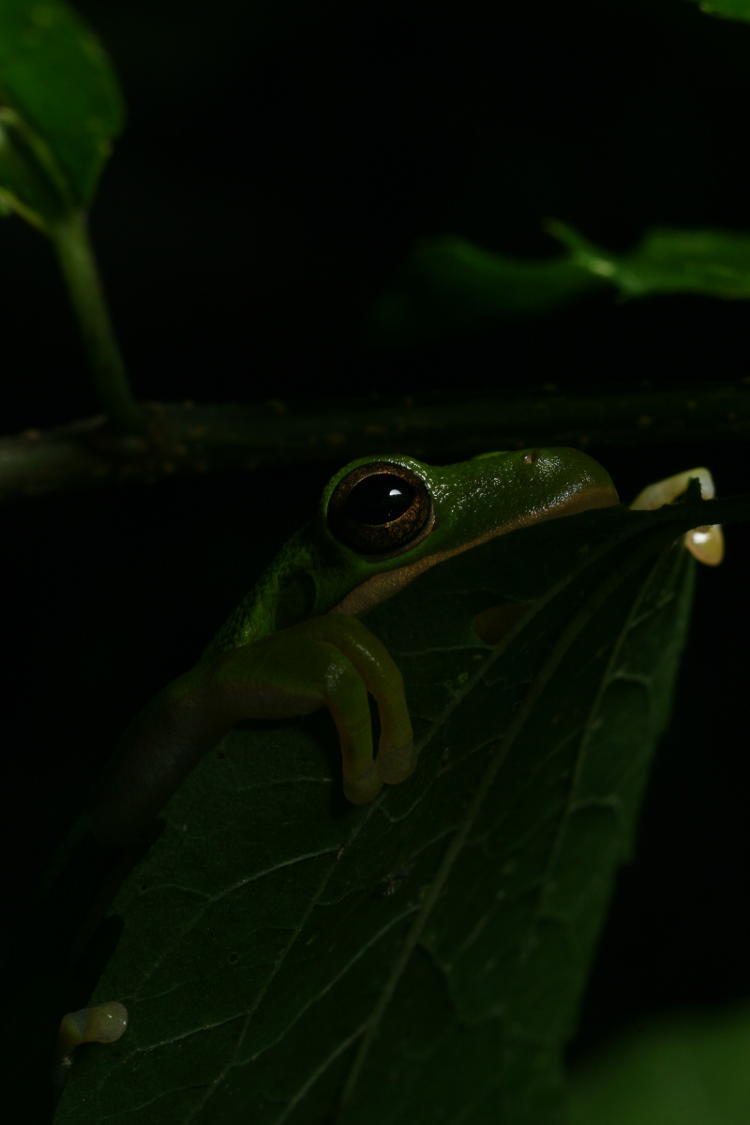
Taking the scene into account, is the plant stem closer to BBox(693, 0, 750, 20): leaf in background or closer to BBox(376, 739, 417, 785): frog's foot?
BBox(376, 739, 417, 785): frog's foot

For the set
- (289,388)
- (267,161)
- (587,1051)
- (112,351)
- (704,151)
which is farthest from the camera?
(587,1051)

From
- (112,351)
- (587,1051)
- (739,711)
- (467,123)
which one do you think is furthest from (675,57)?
(587,1051)

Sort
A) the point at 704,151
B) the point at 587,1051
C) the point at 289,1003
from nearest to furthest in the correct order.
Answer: the point at 289,1003 < the point at 704,151 < the point at 587,1051

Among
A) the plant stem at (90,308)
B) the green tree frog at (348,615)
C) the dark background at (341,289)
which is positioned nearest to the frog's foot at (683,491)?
the green tree frog at (348,615)

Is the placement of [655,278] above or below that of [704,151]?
above

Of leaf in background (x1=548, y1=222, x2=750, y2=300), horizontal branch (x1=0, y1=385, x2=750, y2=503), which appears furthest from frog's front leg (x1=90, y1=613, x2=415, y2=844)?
leaf in background (x1=548, y1=222, x2=750, y2=300)

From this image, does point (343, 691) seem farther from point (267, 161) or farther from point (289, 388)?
point (267, 161)

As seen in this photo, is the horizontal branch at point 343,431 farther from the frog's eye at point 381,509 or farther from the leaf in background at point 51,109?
the leaf in background at point 51,109
